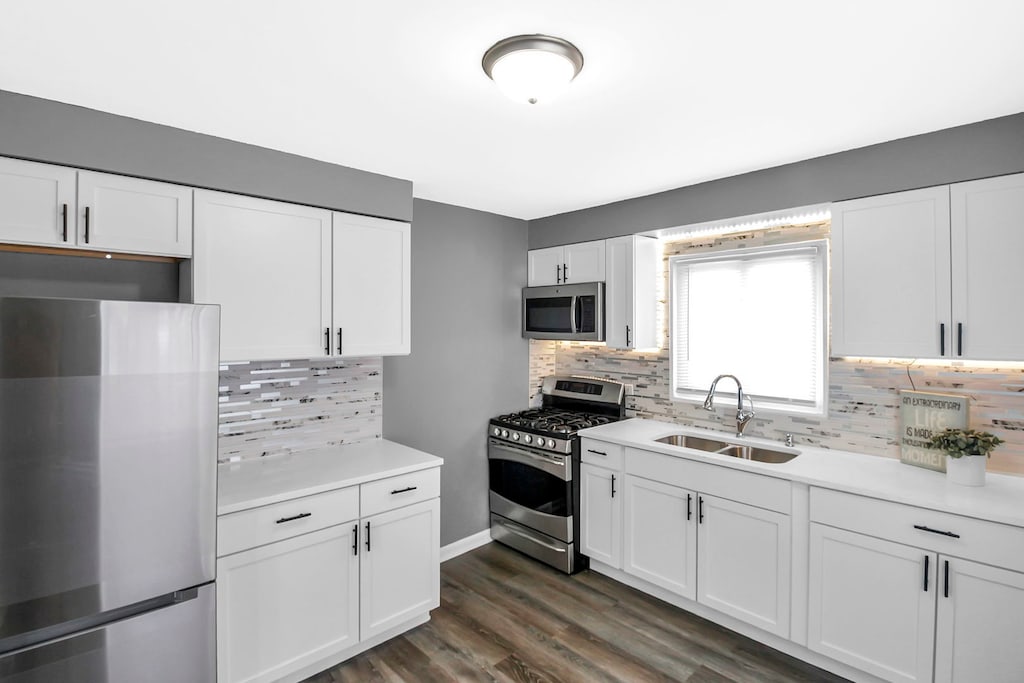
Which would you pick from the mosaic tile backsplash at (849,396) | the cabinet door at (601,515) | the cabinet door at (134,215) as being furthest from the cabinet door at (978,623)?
the cabinet door at (134,215)

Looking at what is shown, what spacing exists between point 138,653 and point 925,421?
348cm

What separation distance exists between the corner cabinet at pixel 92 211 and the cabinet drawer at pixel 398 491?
140 cm

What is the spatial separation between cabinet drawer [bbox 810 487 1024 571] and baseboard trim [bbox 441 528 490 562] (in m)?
2.29

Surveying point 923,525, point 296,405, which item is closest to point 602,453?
point 923,525

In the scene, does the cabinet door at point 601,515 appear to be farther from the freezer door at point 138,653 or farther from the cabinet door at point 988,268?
the freezer door at point 138,653

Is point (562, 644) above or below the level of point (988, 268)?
below

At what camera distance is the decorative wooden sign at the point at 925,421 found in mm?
2480

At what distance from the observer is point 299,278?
8.75 ft

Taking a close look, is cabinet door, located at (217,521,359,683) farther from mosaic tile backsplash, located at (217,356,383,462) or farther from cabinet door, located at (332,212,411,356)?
cabinet door, located at (332,212,411,356)

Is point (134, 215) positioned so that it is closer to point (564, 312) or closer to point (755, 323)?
point (564, 312)

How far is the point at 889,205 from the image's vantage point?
8.17ft

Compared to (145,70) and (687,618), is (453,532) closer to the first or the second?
(687,618)

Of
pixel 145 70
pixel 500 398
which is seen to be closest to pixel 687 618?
pixel 500 398

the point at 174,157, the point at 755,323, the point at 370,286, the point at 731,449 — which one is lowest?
the point at 731,449
